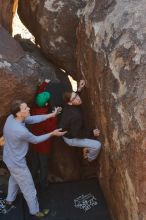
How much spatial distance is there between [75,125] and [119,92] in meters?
0.82

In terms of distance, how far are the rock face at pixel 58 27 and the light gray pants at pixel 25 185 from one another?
1985 mm

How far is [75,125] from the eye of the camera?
243 inches

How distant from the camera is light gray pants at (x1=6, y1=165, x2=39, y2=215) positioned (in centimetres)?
619

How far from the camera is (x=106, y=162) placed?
6375 mm

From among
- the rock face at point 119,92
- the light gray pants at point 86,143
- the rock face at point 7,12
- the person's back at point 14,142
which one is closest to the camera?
the rock face at point 119,92

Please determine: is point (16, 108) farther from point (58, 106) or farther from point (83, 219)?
point (83, 219)

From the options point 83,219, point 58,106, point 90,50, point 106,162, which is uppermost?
point 90,50

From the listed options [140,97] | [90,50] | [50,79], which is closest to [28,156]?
[50,79]

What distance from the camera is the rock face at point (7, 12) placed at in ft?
24.0

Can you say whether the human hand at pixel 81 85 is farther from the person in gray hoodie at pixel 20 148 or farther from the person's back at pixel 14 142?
the person's back at pixel 14 142

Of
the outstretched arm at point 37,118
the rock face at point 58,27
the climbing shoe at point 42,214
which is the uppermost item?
the rock face at point 58,27

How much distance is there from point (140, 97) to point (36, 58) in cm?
253

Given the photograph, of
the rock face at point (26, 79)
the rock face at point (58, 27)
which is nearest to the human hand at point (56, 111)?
the rock face at point (26, 79)

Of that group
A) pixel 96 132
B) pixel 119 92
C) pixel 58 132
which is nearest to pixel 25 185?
pixel 58 132
